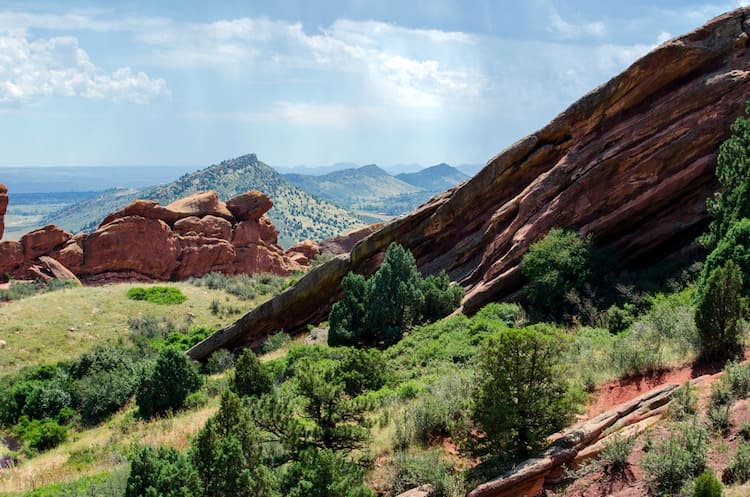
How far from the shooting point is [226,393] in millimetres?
8508

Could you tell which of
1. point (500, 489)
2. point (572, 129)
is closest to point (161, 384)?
point (500, 489)

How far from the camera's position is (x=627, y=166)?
63.3 feet

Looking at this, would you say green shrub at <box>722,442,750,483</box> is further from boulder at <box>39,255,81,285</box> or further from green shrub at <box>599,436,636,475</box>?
boulder at <box>39,255,81,285</box>

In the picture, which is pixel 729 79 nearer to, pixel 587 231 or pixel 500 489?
pixel 587 231

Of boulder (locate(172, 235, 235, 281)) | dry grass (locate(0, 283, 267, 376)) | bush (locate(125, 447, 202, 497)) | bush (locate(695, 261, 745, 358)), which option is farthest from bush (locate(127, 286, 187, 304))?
bush (locate(695, 261, 745, 358))

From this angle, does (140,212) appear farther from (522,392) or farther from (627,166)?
(522,392)

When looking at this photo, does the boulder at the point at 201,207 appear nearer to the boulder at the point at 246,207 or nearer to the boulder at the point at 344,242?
the boulder at the point at 246,207

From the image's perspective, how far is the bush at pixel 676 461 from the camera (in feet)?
21.6

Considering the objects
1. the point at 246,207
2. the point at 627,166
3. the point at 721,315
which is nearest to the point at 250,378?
the point at 721,315

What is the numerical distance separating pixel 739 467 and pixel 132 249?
52247 millimetres

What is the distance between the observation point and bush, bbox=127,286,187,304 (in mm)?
40812

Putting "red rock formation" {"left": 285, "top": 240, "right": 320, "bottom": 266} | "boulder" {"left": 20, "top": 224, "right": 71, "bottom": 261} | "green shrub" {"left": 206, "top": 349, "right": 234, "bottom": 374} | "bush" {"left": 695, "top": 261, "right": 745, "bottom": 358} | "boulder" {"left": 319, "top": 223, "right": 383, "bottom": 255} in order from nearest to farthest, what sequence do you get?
"bush" {"left": 695, "top": 261, "right": 745, "bottom": 358} → "green shrub" {"left": 206, "top": 349, "right": 234, "bottom": 374} → "boulder" {"left": 20, "top": 224, "right": 71, "bottom": 261} → "boulder" {"left": 319, "top": 223, "right": 383, "bottom": 255} → "red rock formation" {"left": 285, "top": 240, "right": 320, "bottom": 266}

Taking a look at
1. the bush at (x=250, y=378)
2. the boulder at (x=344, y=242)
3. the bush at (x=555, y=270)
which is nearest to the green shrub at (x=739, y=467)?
the bush at (x=555, y=270)

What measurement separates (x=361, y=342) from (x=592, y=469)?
613 inches
